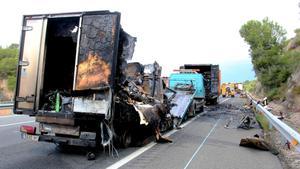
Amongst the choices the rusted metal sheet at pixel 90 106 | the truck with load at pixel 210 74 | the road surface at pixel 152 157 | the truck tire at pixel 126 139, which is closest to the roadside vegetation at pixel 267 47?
the truck with load at pixel 210 74

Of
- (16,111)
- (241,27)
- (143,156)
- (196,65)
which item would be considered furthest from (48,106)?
(241,27)

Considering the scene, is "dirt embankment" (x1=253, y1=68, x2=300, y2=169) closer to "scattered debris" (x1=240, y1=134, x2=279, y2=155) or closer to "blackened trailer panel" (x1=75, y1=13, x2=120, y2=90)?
"scattered debris" (x1=240, y1=134, x2=279, y2=155)

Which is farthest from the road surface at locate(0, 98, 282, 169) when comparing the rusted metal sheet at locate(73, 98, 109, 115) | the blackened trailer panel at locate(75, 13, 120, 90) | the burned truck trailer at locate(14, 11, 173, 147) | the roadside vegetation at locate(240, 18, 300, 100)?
the roadside vegetation at locate(240, 18, 300, 100)

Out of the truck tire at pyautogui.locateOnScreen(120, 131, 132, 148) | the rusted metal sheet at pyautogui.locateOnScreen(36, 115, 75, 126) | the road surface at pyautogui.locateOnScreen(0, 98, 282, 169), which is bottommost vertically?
the road surface at pyautogui.locateOnScreen(0, 98, 282, 169)

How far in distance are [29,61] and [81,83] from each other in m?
1.50

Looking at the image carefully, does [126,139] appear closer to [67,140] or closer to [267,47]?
[67,140]

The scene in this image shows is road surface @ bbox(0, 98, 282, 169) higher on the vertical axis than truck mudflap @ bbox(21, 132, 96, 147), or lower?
lower

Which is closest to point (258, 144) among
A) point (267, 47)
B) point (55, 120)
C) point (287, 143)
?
point (287, 143)

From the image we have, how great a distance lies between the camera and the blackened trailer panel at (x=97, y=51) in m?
7.41

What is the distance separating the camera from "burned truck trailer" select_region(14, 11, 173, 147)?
741 centimetres

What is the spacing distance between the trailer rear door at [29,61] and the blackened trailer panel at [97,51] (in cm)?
110

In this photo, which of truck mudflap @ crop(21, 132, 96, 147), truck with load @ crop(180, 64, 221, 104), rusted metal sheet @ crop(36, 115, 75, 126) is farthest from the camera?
truck with load @ crop(180, 64, 221, 104)

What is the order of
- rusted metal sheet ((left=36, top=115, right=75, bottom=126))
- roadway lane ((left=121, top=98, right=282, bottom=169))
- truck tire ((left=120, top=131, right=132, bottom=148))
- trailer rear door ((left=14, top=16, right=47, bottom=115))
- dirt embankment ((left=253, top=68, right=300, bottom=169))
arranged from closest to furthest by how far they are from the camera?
roadway lane ((left=121, top=98, right=282, bottom=169)) → rusted metal sheet ((left=36, top=115, right=75, bottom=126)) → dirt embankment ((left=253, top=68, right=300, bottom=169)) → trailer rear door ((left=14, top=16, right=47, bottom=115)) → truck tire ((left=120, top=131, right=132, bottom=148))

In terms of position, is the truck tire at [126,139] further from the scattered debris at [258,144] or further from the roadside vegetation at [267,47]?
the roadside vegetation at [267,47]
